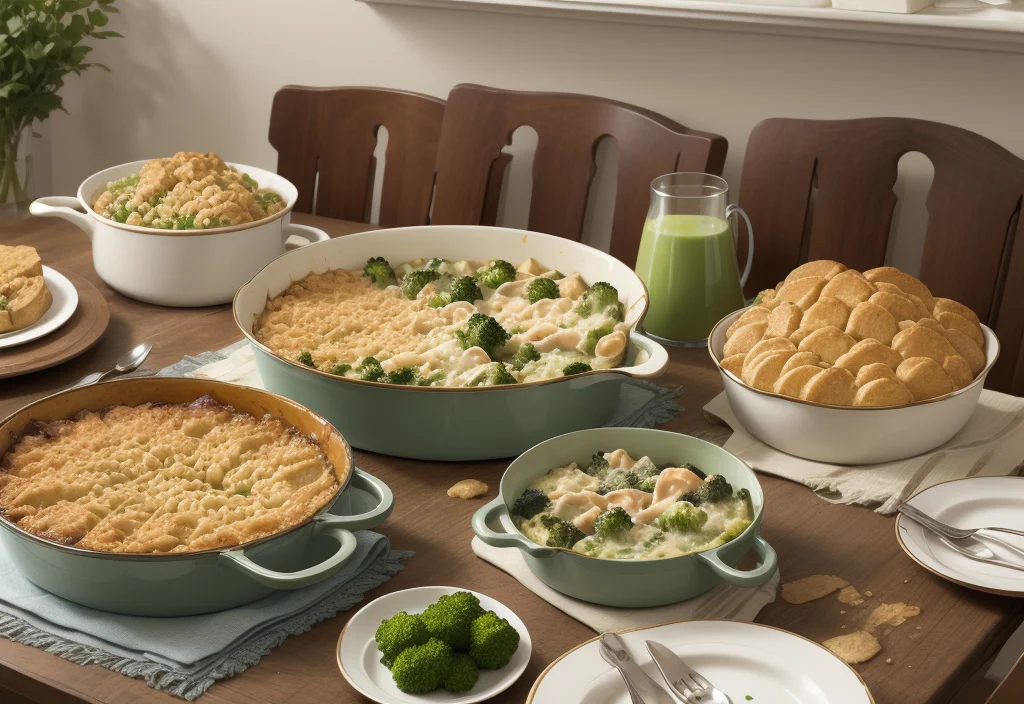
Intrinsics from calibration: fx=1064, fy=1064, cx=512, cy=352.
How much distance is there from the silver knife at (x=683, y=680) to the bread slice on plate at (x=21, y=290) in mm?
1244

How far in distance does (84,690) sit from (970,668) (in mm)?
886

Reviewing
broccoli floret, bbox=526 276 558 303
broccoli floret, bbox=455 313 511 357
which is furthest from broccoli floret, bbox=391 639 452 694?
broccoli floret, bbox=526 276 558 303

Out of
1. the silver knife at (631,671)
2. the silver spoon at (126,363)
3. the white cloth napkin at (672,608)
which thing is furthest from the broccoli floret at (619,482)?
the silver spoon at (126,363)

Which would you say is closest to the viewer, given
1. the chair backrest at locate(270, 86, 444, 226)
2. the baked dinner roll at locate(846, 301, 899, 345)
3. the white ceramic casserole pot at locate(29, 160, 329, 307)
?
the baked dinner roll at locate(846, 301, 899, 345)

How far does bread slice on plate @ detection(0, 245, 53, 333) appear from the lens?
1.75m

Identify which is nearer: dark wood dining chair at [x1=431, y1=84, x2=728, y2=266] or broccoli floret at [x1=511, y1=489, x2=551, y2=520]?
broccoli floret at [x1=511, y1=489, x2=551, y2=520]

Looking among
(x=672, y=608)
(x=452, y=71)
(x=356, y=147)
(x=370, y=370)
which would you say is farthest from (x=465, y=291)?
(x=452, y=71)

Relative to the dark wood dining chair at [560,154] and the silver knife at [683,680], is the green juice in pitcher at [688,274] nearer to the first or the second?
the dark wood dining chair at [560,154]

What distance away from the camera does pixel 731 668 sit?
1025mm

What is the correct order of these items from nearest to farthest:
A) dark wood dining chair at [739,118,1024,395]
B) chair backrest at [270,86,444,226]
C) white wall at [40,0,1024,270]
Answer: dark wood dining chair at [739,118,1024,395] < white wall at [40,0,1024,270] < chair backrest at [270,86,444,226]

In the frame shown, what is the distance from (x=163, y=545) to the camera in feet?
3.59

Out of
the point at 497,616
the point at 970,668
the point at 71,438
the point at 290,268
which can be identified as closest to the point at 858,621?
the point at 970,668

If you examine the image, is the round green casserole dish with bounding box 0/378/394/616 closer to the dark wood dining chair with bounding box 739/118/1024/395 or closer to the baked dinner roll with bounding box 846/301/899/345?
the baked dinner roll with bounding box 846/301/899/345

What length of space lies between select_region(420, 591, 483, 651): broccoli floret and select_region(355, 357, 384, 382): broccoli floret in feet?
1.40
